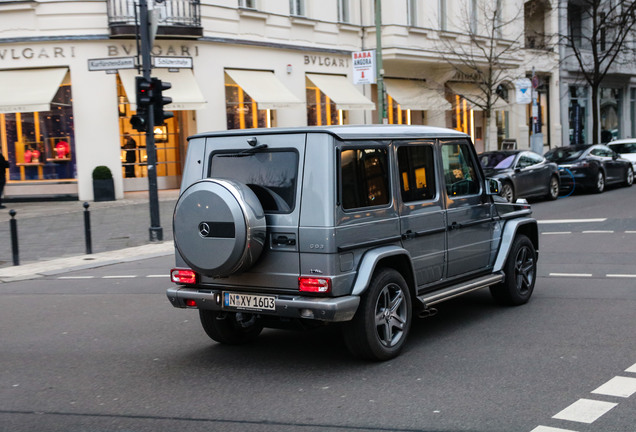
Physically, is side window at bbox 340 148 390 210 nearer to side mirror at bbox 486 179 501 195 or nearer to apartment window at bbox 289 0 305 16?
side mirror at bbox 486 179 501 195

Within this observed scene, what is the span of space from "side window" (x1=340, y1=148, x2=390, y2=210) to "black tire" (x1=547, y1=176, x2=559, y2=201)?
15891mm

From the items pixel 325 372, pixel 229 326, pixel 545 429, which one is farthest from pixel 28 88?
pixel 545 429

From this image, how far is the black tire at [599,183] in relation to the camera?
76.8 feet

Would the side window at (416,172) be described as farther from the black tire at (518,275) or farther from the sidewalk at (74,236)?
the sidewalk at (74,236)

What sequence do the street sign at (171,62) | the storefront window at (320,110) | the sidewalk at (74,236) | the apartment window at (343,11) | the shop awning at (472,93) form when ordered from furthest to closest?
the shop awning at (472,93) → the apartment window at (343,11) → the storefront window at (320,110) → the street sign at (171,62) → the sidewalk at (74,236)

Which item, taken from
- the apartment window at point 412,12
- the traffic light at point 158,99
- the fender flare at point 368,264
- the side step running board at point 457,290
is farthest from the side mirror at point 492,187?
the apartment window at point 412,12

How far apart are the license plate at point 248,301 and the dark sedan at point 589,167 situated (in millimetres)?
Result: 18877

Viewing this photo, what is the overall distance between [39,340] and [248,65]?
1929cm

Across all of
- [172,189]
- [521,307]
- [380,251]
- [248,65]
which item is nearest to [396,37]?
[248,65]

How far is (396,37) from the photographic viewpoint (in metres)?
28.7

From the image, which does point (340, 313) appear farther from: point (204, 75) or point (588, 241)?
point (204, 75)

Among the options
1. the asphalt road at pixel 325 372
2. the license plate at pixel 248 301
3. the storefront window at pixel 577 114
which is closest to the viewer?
the asphalt road at pixel 325 372

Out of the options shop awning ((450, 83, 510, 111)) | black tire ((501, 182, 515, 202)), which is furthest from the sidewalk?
shop awning ((450, 83, 510, 111))

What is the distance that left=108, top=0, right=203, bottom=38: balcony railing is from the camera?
894 inches
